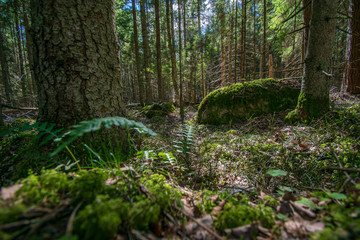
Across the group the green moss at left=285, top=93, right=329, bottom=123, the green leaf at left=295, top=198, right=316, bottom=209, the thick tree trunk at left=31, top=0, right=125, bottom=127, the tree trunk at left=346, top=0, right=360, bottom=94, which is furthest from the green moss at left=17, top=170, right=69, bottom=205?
the tree trunk at left=346, top=0, right=360, bottom=94

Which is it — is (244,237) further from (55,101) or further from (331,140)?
(331,140)

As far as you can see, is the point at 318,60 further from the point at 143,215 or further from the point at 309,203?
the point at 143,215

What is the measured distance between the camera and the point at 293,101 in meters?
4.09

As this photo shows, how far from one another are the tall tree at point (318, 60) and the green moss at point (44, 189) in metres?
3.90

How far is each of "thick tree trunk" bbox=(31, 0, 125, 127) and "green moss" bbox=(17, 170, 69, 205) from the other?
3.36ft

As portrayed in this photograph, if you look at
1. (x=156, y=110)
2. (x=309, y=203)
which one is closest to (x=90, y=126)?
(x=309, y=203)

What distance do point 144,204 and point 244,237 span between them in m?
0.53

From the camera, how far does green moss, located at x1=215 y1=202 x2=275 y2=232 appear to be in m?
0.78

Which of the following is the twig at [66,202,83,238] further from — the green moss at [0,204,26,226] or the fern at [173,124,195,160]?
the fern at [173,124,195,160]

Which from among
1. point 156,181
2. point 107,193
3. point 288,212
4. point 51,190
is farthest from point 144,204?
point 288,212

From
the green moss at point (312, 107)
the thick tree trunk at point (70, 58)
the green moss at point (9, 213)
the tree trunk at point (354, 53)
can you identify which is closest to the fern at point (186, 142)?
the thick tree trunk at point (70, 58)

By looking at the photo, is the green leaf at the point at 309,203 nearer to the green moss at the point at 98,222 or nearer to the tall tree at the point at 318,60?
the green moss at the point at 98,222

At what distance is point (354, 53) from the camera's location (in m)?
4.76

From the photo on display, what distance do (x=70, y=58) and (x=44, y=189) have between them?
143cm
